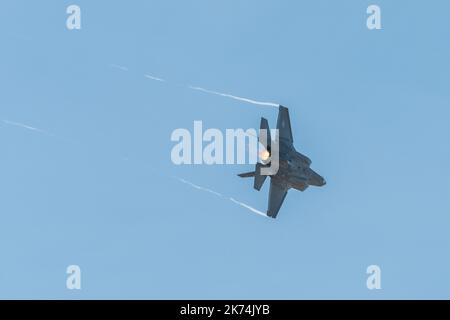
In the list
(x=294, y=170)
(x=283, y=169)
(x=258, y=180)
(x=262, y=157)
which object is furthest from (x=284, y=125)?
(x=258, y=180)

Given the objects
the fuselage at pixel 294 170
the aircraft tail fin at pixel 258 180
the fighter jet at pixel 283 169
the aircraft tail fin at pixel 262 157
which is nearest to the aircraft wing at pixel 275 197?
the fighter jet at pixel 283 169

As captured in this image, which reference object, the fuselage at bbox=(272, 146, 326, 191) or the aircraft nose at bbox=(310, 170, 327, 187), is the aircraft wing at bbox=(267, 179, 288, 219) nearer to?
the fuselage at bbox=(272, 146, 326, 191)

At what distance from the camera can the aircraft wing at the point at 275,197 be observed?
95.2 m

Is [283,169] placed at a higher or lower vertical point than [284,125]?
lower

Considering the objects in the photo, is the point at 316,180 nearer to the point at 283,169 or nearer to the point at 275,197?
the point at 275,197

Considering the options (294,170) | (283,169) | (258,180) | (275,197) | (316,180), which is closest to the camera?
(258,180)

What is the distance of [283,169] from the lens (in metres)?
91.9

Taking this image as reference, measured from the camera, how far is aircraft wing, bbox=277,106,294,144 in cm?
9507

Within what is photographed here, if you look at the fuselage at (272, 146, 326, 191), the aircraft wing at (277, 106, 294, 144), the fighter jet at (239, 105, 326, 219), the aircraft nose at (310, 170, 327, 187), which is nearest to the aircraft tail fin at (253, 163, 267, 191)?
the fighter jet at (239, 105, 326, 219)

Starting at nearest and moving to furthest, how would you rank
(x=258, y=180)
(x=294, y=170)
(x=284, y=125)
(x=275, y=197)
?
1. (x=258, y=180)
2. (x=294, y=170)
3. (x=275, y=197)
4. (x=284, y=125)

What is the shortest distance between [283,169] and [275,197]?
4.52 meters

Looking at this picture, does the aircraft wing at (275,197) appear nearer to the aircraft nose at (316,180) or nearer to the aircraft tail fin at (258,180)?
the aircraft nose at (316,180)
